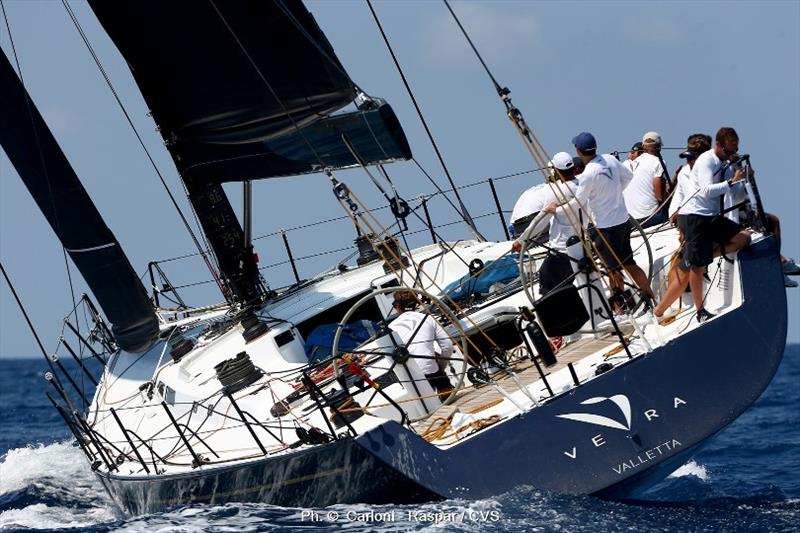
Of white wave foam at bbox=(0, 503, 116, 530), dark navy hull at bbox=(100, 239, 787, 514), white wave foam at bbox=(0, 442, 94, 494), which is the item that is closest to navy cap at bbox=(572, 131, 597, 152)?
dark navy hull at bbox=(100, 239, 787, 514)

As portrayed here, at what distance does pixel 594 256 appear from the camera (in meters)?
10.2

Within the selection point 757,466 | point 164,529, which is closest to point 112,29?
point 164,529

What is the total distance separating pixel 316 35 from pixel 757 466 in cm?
583

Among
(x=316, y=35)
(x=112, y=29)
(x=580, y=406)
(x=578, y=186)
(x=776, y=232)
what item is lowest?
(x=580, y=406)

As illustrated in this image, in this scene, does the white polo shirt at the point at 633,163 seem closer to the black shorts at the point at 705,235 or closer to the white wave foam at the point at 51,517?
the black shorts at the point at 705,235

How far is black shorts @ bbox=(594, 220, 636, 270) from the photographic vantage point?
992 centimetres

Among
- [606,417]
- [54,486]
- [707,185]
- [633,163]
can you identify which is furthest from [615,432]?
[54,486]

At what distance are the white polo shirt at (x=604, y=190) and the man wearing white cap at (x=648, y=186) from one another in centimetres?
200

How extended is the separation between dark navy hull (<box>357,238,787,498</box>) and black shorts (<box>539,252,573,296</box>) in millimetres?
1470

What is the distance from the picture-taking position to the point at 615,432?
28.2 ft

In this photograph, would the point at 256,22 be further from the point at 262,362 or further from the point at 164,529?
the point at 164,529

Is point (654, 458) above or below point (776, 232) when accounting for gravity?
below

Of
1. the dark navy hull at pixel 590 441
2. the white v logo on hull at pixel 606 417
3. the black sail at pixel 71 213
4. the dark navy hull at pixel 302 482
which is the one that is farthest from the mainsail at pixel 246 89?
the white v logo on hull at pixel 606 417

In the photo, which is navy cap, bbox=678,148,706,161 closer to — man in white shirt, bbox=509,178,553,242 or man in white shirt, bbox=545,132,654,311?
man in white shirt, bbox=545,132,654,311
